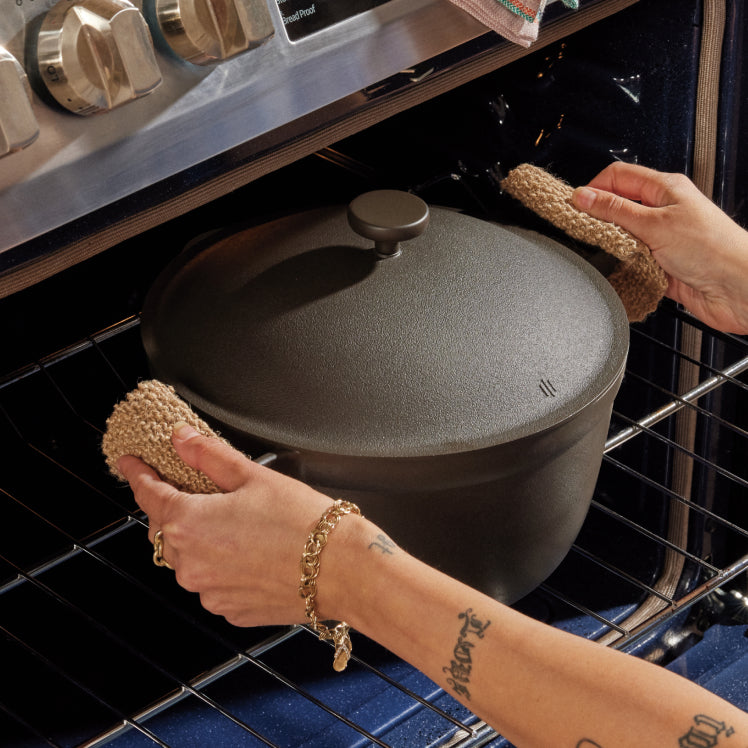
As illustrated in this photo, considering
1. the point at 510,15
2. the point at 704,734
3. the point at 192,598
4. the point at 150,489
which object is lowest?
the point at 192,598

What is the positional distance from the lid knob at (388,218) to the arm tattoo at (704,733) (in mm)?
346

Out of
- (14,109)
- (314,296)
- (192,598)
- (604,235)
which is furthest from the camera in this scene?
(192,598)

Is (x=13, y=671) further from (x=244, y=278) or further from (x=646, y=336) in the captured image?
(x=646, y=336)

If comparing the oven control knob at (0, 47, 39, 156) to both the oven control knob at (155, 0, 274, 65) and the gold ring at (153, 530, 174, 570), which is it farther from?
the gold ring at (153, 530, 174, 570)

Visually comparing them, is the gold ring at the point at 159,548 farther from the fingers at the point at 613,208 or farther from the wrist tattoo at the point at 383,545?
the fingers at the point at 613,208

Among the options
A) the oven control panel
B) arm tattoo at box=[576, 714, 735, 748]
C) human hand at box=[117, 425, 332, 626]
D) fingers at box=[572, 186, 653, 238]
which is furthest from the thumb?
fingers at box=[572, 186, 653, 238]

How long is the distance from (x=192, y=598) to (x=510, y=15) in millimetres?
635

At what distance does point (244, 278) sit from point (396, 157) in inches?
12.7

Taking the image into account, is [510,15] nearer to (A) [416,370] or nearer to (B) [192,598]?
(A) [416,370]

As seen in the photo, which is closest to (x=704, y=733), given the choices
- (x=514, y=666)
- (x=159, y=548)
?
(x=514, y=666)

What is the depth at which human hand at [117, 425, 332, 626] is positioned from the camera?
56 cm

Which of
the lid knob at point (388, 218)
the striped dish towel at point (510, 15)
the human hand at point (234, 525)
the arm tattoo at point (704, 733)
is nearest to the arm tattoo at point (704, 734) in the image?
the arm tattoo at point (704, 733)

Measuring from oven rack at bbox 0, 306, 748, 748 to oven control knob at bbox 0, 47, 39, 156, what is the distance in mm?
344

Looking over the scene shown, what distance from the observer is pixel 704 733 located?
0.48m
